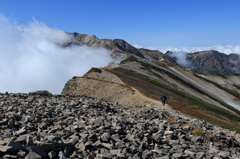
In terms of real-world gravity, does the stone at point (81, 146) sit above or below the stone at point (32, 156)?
below

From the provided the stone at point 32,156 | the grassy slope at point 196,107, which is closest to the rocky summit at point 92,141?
the stone at point 32,156

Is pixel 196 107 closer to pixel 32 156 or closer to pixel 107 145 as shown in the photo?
pixel 107 145

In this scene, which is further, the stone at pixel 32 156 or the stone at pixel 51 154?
the stone at pixel 51 154

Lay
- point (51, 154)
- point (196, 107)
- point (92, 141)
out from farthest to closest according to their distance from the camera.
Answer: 1. point (196, 107)
2. point (92, 141)
3. point (51, 154)

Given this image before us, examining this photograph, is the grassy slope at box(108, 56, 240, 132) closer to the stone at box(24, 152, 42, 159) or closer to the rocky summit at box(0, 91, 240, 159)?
the rocky summit at box(0, 91, 240, 159)

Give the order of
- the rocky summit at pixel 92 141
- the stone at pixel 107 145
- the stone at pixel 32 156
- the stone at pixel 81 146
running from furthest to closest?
the stone at pixel 107 145 < the stone at pixel 81 146 < the rocky summit at pixel 92 141 < the stone at pixel 32 156

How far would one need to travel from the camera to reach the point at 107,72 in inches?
3688

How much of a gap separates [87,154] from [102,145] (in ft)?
5.93

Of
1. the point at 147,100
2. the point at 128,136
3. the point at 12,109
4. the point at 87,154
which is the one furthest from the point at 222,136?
the point at 147,100

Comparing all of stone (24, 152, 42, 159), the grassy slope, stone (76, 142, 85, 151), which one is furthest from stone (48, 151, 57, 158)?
the grassy slope

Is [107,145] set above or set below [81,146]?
below

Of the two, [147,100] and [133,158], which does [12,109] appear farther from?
[147,100]

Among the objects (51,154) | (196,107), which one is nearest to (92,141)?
(51,154)

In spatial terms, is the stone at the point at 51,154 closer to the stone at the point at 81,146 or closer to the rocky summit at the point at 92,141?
the rocky summit at the point at 92,141
